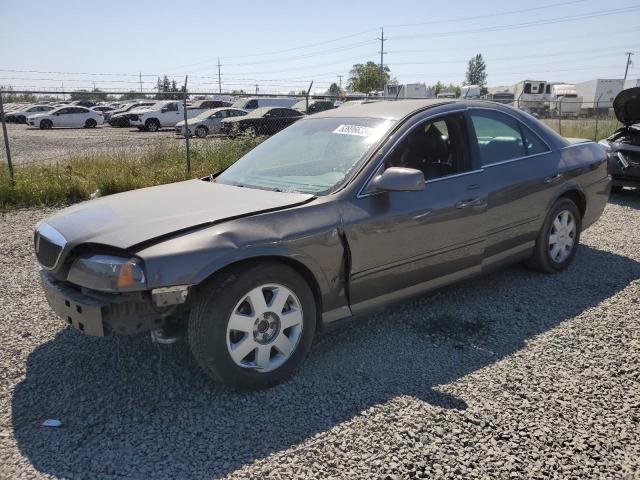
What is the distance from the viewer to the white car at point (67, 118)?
1216 inches

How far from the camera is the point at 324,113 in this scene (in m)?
4.53

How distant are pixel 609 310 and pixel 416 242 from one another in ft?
6.07

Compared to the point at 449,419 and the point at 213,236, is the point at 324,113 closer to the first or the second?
the point at 213,236

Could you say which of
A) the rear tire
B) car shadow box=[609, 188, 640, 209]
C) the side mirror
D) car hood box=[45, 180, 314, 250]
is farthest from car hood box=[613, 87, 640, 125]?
car hood box=[45, 180, 314, 250]

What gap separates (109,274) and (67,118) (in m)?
32.7

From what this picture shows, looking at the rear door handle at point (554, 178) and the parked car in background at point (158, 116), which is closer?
the rear door handle at point (554, 178)

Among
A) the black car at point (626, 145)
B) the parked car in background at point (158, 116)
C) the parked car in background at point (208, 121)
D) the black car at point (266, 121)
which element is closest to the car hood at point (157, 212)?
the black car at point (626, 145)

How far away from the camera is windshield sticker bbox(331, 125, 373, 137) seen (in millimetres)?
3829

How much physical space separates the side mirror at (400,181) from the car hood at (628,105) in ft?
23.3

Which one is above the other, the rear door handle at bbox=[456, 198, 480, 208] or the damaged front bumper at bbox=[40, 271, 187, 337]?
the rear door handle at bbox=[456, 198, 480, 208]

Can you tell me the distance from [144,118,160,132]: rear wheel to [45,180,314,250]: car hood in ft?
89.7

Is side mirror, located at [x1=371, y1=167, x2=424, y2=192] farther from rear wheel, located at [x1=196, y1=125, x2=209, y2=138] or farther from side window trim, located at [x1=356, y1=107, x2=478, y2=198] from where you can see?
rear wheel, located at [x1=196, y1=125, x2=209, y2=138]

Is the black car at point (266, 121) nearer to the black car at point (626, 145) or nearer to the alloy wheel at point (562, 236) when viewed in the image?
the black car at point (626, 145)

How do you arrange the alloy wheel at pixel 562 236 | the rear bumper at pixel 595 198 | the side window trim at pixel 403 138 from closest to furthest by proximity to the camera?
the side window trim at pixel 403 138, the alloy wheel at pixel 562 236, the rear bumper at pixel 595 198
